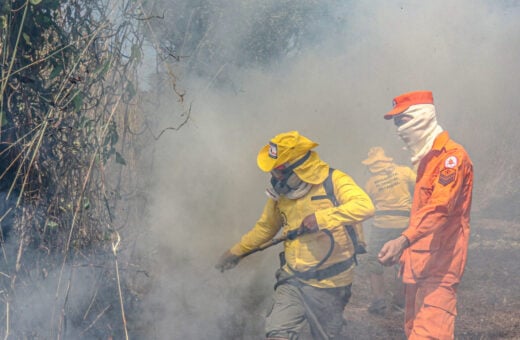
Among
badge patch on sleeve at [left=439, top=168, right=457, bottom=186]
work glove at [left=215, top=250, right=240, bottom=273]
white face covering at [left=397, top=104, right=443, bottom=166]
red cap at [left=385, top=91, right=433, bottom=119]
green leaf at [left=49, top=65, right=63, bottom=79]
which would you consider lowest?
work glove at [left=215, top=250, right=240, bottom=273]

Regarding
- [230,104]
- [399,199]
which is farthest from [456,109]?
[399,199]

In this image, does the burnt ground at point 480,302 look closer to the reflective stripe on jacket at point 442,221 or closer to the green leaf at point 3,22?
the reflective stripe on jacket at point 442,221

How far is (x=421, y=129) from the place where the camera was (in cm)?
388

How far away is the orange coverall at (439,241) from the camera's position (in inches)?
137

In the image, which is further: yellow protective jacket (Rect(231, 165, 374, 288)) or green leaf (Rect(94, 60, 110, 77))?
A: yellow protective jacket (Rect(231, 165, 374, 288))

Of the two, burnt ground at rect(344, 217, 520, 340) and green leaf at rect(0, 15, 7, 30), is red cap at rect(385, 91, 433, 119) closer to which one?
burnt ground at rect(344, 217, 520, 340)

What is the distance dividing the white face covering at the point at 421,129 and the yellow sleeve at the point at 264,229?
3.40 ft

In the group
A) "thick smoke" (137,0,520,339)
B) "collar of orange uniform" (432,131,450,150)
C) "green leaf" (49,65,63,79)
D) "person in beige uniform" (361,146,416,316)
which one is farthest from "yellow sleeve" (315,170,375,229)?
"person in beige uniform" (361,146,416,316)

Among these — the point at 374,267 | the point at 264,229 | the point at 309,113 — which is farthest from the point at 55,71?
the point at 309,113

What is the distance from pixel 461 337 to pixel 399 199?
6.59 feet

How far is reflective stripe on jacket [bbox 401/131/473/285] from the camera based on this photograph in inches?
137

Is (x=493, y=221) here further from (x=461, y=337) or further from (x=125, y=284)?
(x=125, y=284)

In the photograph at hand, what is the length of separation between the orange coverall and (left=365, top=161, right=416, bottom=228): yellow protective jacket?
308cm

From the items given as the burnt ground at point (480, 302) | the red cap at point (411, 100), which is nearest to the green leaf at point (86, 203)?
the red cap at point (411, 100)
